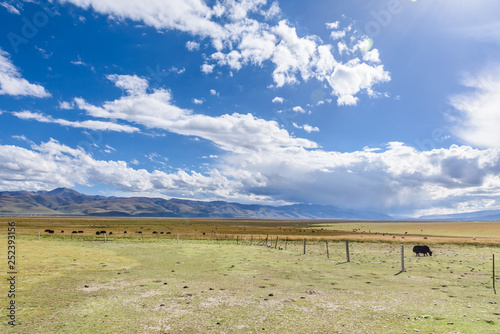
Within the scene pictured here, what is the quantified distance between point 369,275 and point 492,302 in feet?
31.7

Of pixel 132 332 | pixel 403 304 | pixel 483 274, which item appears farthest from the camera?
pixel 483 274

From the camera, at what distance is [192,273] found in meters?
26.1

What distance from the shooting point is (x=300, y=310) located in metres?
15.4

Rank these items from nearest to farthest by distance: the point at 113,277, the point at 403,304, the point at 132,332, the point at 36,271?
the point at 132,332 < the point at 403,304 < the point at 113,277 < the point at 36,271

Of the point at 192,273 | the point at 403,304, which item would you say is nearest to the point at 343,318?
the point at 403,304

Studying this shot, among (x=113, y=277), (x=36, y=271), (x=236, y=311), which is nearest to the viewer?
(x=236, y=311)

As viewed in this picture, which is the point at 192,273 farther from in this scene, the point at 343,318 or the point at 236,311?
the point at 343,318

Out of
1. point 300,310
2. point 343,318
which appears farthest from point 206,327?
point 343,318

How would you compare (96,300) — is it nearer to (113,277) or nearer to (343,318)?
(113,277)

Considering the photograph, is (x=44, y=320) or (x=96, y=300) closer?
(x=44, y=320)

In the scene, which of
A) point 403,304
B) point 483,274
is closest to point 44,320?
point 403,304

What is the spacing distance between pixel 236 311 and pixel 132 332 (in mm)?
5091

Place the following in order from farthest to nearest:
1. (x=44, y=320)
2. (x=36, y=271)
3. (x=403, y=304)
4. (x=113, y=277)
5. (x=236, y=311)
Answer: (x=36, y=271), (x=113, y=277), (x=403, y=304), (x=236, y=311), (x=44, y=320)

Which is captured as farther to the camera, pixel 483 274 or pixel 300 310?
pixel 483 274
